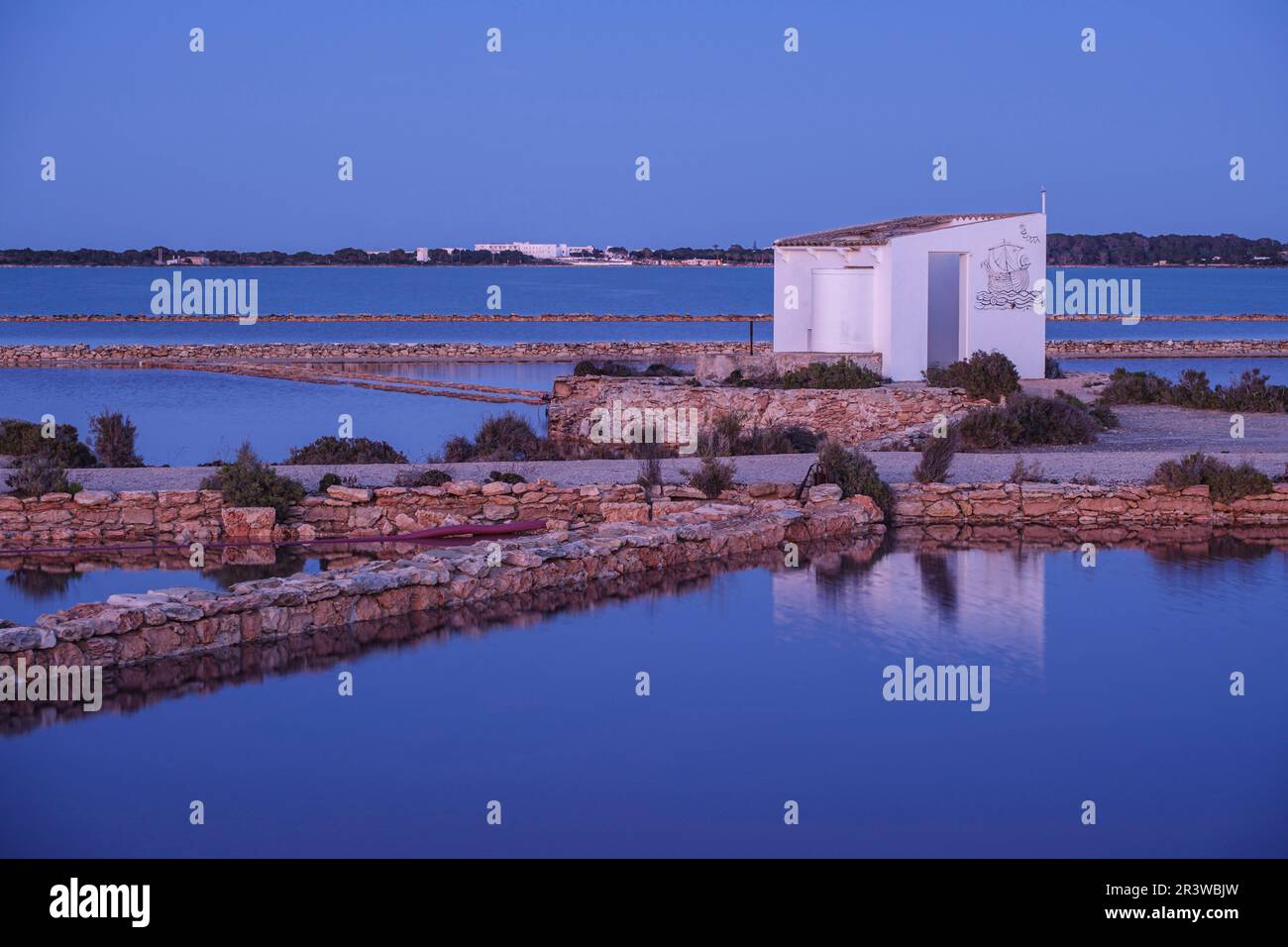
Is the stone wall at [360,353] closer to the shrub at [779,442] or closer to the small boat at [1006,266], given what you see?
the small boat at [1006,266]

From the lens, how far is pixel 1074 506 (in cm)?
1304

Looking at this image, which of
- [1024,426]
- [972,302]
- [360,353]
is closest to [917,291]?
[972,302]

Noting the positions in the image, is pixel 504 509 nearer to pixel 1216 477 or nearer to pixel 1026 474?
pixel 1026 474

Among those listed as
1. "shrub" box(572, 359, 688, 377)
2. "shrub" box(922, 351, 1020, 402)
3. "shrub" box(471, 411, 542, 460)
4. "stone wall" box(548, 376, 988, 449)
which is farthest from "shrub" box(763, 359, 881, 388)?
"shrub" box(471, 411, 542, 460)

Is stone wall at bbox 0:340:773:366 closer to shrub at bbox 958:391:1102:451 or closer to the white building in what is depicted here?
the white building

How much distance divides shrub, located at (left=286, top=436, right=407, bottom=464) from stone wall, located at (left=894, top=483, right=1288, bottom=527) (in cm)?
554

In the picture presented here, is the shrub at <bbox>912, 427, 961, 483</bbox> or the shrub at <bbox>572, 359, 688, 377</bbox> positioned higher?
the shrub at <bbox>572, 359, 688, 377</bbox>

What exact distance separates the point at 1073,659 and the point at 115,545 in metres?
7.33

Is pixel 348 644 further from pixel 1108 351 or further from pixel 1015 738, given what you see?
pixel 1108 351

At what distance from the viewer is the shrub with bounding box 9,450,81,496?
12.2 meters

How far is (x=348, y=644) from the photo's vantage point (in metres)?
8.78

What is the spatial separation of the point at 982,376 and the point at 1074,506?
697 cm
